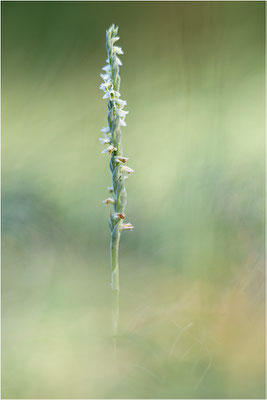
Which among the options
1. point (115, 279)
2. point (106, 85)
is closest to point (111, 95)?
point (106, 85)

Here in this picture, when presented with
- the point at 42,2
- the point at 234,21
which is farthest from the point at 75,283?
the point at 42,2

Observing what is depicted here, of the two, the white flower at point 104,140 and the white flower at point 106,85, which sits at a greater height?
the white flower at point 106,85

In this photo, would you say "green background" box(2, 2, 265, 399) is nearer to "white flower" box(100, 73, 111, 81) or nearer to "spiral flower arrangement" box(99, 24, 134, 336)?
"spiral flower arrangement" box(99, 24, 134, 336)

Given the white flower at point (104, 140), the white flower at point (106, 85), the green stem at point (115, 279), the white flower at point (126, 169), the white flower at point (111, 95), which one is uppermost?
the white flower at point (106, 85)

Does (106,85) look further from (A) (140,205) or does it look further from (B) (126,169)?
(A) (140,205)

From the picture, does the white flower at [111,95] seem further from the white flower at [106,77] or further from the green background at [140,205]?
the green background at [140,205]

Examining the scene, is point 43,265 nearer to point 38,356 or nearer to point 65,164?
point 38,356

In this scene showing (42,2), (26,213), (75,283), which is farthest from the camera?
(42,2)

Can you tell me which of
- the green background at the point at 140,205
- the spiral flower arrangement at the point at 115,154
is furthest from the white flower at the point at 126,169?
the green background at the point at 140,205

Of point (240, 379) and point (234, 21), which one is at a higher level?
point (234, 21)
